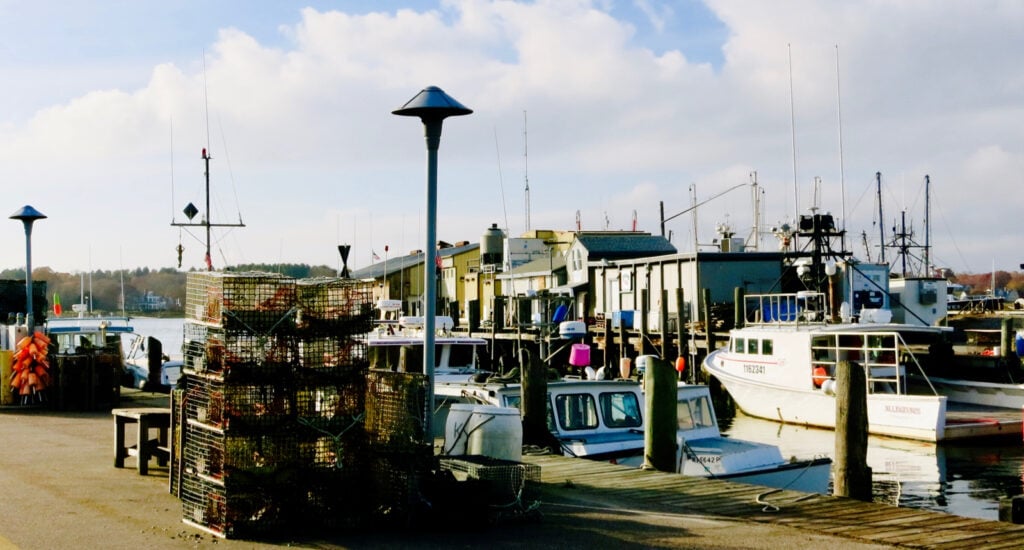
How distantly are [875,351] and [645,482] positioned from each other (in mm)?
17543

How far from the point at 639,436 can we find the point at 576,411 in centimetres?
108

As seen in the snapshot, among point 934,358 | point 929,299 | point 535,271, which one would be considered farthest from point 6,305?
point 929,299

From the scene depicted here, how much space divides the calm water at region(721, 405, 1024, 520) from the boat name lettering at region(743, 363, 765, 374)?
211cm

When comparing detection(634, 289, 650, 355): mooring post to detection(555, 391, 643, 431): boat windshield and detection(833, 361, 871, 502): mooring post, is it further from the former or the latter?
detection(833, 361, 871, 502): mooring post

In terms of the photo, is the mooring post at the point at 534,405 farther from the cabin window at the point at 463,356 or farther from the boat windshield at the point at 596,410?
the cabin window at the point at 463,356

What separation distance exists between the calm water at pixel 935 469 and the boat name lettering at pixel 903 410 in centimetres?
72

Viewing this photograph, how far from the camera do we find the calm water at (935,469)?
20031 millimetres

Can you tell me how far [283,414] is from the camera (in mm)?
9148

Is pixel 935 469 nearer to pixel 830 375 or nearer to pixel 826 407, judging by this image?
pixel 826 407

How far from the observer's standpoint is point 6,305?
29812 mm

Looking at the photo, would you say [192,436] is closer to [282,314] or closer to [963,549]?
[282,314]

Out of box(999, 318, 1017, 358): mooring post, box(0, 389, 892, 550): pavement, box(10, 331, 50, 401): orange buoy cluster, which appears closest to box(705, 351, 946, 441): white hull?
box(999, 318, 1017, 358): mooring post

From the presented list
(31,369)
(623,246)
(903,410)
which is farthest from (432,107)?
(623,246)

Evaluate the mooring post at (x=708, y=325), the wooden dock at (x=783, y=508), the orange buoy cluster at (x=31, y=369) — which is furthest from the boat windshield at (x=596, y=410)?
the mooring post at (x=708, y=325)
